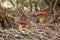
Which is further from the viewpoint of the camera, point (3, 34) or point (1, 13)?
point (1, 13)

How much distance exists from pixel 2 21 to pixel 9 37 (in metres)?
0.94

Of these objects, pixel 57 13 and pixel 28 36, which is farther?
pixel 57 13

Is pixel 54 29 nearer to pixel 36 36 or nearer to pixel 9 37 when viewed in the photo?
pixel 36 36

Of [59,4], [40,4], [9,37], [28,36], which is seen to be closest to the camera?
[9,37]

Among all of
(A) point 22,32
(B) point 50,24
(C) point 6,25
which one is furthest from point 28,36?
(B) point 50,24

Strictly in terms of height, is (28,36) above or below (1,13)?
below

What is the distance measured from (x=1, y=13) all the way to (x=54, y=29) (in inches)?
42.9

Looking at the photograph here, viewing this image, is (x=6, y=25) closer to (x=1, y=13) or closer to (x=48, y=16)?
(x=1, y=13)

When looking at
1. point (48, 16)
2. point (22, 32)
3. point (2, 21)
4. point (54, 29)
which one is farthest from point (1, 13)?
point (48, 16)

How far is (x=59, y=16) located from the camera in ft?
15.7

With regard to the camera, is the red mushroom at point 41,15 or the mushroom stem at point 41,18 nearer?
the red mushroom at point 41,15

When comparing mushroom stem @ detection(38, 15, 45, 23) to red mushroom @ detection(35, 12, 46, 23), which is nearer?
red mushroom @ detection(35, 12, 46, 23)

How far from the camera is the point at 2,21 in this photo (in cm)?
394

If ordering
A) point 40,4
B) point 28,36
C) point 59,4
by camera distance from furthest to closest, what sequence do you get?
point 40,4
point 59,4
point 28,36
